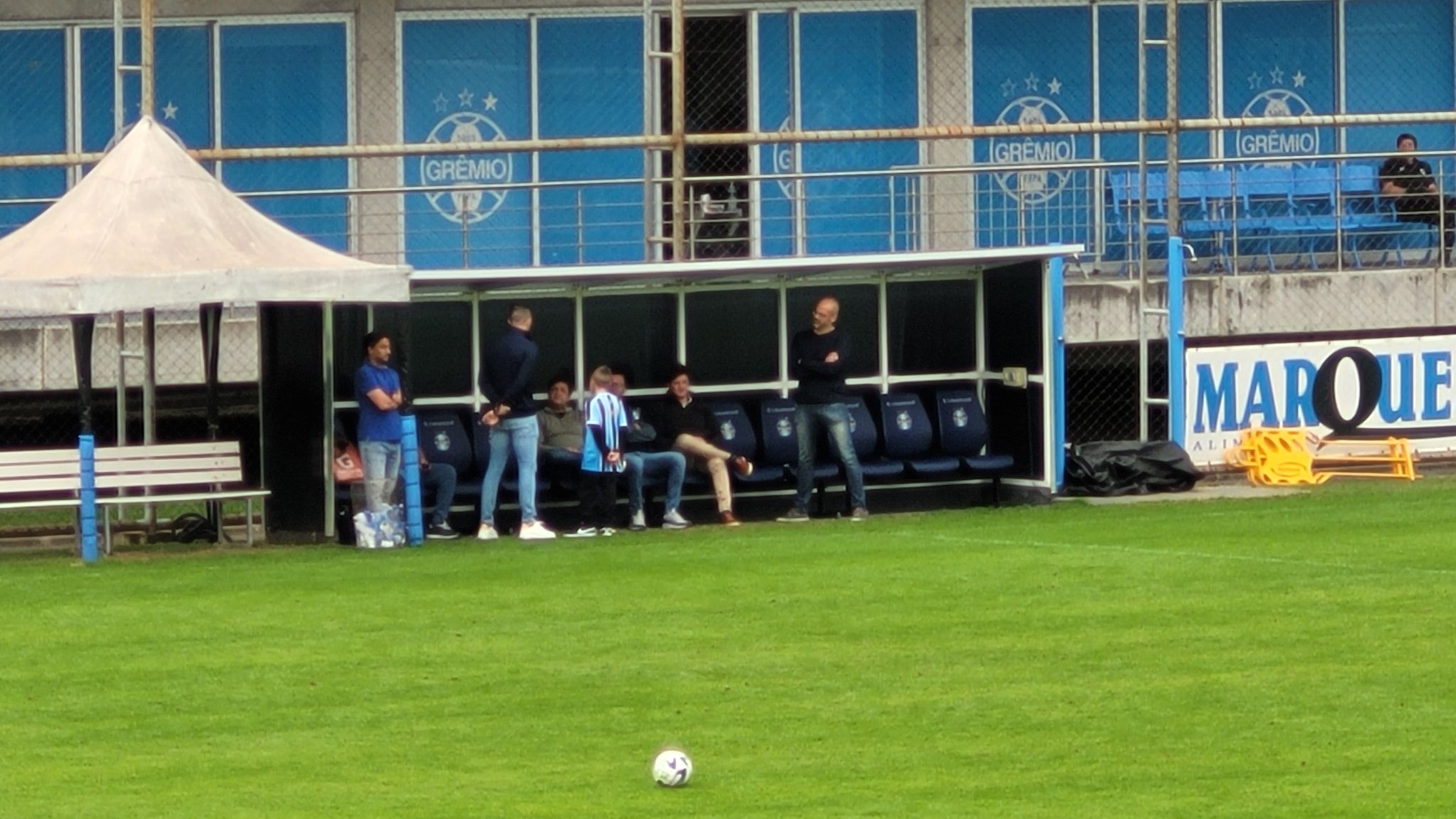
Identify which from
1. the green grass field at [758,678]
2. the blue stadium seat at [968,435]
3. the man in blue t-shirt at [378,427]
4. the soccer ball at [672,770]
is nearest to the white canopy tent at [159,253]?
the man in blue t-shirt at [378,427]

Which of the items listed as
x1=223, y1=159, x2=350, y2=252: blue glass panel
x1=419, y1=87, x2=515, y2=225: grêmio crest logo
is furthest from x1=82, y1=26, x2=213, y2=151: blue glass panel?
x1=419, y1=87, x2=515, y2=225: grêmio crest logo

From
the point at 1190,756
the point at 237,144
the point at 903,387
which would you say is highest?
the point at 237,144

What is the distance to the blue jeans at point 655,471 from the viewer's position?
19.1 meters

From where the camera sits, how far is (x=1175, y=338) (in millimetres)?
20891

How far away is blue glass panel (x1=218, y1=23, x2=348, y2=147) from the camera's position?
2542cm

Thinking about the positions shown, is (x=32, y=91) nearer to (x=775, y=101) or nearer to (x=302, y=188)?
(x=302, y=188)

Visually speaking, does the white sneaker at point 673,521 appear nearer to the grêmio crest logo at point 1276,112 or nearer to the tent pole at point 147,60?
the tent pole at point 147,60

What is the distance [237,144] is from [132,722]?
1466cm

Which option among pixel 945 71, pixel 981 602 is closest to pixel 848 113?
pixel 945 71

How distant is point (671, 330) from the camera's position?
2041 centimetres

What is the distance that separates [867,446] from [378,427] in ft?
13.5

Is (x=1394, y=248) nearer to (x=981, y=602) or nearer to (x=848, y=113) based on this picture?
(x=848, y=113)

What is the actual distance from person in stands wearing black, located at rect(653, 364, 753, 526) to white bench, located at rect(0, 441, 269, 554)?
3.04 metres

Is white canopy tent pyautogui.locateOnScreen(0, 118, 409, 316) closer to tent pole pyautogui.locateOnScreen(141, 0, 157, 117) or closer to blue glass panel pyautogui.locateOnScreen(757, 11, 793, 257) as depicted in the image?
tent pole pyautogui.locateOnScreen(141, 0, 157, 117)
